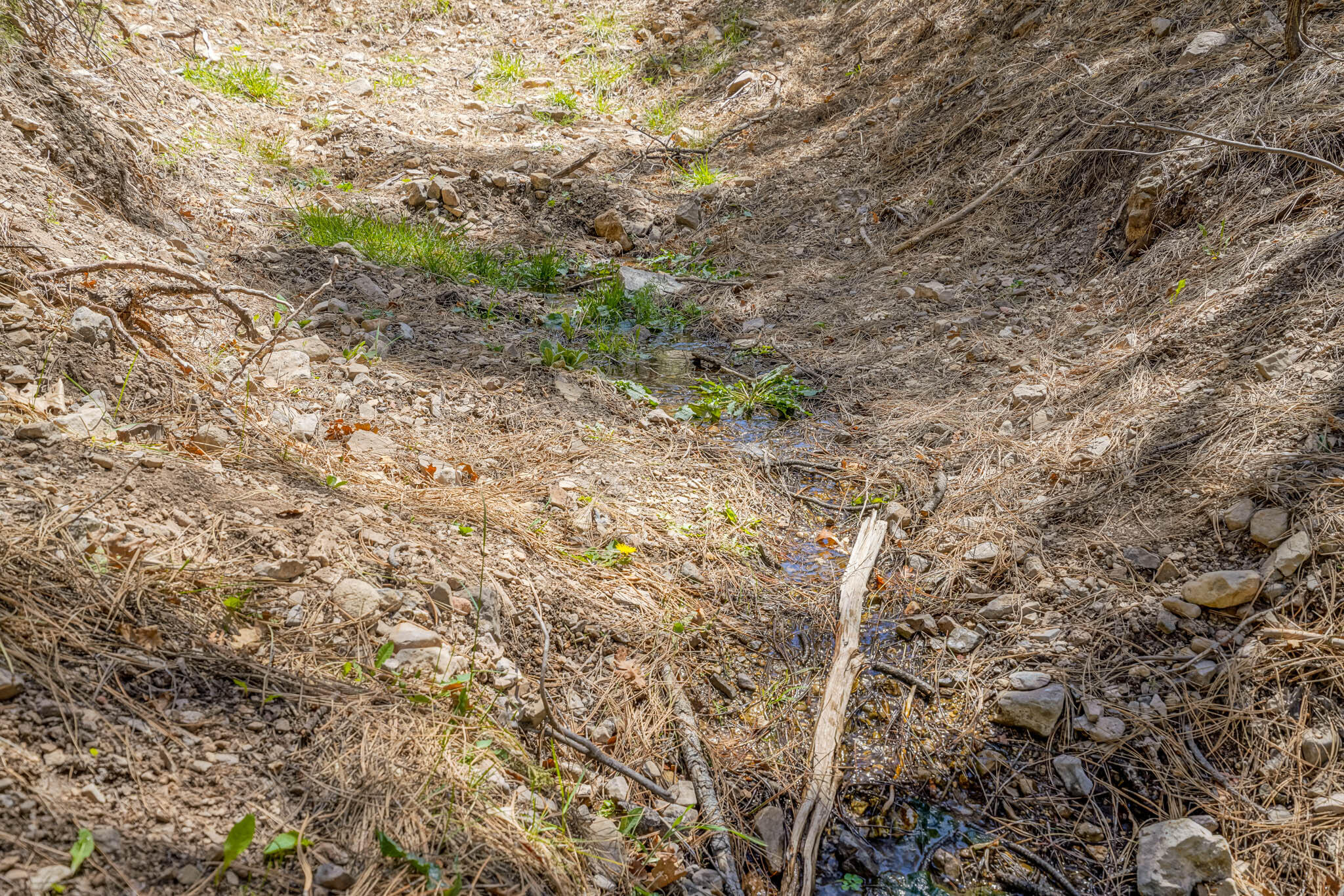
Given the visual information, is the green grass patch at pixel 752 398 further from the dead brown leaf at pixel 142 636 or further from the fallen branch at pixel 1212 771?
the dead brown leaf at pixel 142 636

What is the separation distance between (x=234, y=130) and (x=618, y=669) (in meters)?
5.19

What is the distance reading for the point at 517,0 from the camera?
29.3 ft

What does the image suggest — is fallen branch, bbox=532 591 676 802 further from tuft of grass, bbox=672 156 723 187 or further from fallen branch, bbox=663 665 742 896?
tuft of grass, bbox=672 156 723 187

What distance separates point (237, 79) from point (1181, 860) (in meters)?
7.41

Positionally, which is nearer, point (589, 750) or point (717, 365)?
point (589, 750)

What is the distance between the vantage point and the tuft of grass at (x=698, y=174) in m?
6.43

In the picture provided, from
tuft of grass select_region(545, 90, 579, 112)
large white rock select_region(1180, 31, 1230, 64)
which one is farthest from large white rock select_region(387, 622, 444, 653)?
tuft of grass select_region(545, 90, 579, 112)

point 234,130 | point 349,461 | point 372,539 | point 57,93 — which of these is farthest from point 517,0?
point 372,539

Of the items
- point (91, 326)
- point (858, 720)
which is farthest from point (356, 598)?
point (858, 720)

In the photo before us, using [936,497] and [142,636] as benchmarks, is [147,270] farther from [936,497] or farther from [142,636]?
[936,497]

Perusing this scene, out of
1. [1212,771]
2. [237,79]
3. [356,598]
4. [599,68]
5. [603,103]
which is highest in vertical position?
[237,79]

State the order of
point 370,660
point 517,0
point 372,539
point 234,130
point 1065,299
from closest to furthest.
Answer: point 370,660
point 372,539
point 1065,299
point 234,130
point 517,0

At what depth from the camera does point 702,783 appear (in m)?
1.91

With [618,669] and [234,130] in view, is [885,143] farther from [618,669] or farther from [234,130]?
[618,669]
